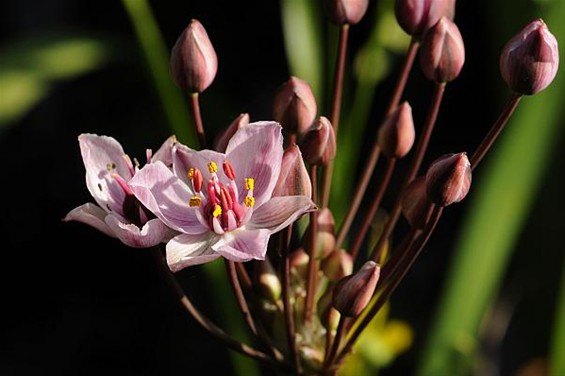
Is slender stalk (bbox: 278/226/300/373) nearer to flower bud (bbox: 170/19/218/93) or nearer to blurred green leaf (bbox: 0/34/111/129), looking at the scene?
flower bud (bbox: 170/19/218/93)

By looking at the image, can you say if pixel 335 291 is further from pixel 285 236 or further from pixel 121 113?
pixel 121 113

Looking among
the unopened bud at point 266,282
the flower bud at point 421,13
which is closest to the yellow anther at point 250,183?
the unopened bud at point 266,282

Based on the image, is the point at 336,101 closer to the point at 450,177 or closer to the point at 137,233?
the point at 450,177

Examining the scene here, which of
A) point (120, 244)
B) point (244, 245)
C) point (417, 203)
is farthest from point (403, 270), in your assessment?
point (120, 244)

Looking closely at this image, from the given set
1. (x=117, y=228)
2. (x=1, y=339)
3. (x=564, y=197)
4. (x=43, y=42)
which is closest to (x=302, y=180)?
(x=117, y=228)

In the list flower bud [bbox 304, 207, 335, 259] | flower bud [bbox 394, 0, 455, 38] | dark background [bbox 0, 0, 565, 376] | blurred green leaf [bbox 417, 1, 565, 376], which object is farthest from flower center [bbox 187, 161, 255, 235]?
dark background [bbox 0, 0, 565, 376]
